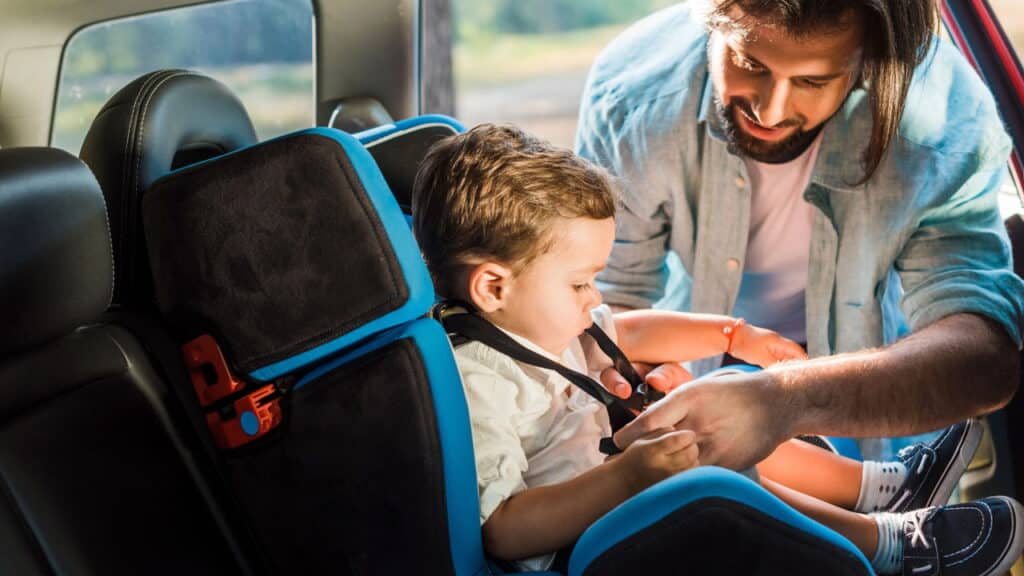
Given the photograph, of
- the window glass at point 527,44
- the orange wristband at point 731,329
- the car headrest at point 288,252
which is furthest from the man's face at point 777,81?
the window glass at point 527,44

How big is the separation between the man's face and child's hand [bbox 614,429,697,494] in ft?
2.49

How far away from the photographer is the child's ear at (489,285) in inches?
58.7

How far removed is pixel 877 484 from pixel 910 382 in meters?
0.22

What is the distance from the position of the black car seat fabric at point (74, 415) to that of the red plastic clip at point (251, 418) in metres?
0.07

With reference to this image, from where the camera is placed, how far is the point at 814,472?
1.85 m

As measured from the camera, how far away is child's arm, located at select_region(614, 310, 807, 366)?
1896 mm

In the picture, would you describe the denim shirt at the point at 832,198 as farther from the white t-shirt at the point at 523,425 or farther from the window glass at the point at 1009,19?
the white t-shirt at the point at 523,425

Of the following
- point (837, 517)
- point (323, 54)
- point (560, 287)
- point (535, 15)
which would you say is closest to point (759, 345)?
point (837, 517)

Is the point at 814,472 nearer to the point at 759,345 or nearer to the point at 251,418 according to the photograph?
the point at 759,345

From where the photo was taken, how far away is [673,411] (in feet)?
4.80

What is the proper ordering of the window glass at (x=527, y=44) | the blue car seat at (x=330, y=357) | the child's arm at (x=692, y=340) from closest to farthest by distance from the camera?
the blue car seat at (x=330, y=357), the child's arm at (x=692, y=340), the window glass at (x=527, y=44)

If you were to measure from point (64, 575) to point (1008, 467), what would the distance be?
1736 millimetres

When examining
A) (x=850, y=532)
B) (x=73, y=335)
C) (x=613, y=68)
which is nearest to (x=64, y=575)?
(x=73, y=335)

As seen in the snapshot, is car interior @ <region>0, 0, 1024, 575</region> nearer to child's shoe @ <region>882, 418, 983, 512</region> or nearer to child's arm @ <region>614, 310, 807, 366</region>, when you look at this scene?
child's arm @ <region>614, 310, 807, 366</region>
